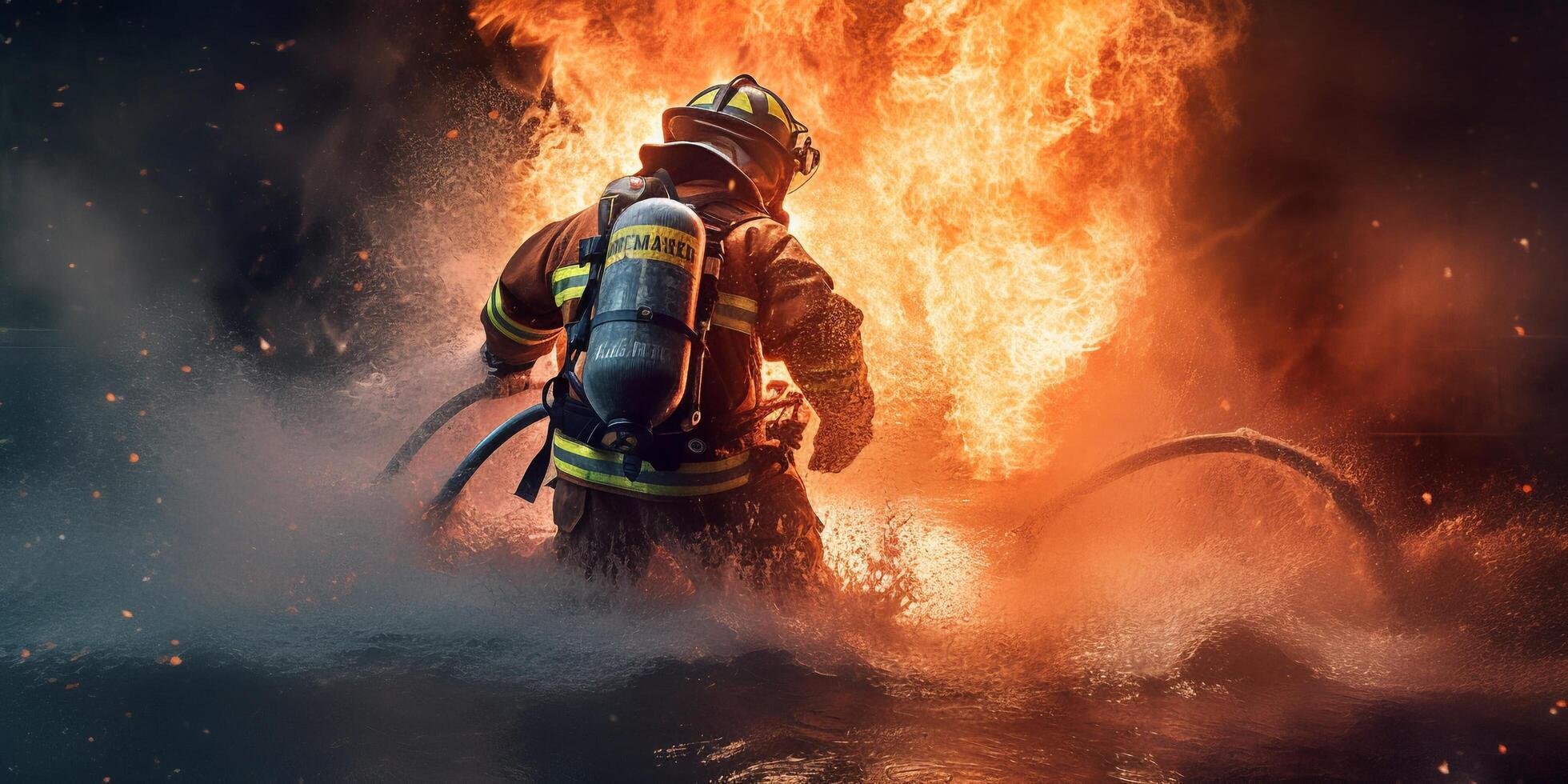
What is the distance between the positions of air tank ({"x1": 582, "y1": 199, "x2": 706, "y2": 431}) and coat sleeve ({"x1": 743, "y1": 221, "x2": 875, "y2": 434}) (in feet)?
1.17

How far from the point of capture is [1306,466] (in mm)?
3781

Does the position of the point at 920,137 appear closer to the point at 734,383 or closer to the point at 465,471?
the point at 734,383

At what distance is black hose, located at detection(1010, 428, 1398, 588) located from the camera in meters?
3.70

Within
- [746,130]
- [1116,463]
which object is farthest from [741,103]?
[1116,463]

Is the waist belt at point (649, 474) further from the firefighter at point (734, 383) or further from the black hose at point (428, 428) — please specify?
the black hose at point (428, 428)

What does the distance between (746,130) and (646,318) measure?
1.16 meters

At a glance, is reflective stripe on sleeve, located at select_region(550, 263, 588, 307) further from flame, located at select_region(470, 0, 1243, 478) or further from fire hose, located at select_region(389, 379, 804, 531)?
flame, located at select_region(470, 0, 1243, 478)

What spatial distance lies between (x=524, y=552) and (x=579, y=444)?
78 centimetres

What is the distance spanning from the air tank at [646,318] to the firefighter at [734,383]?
209 millimetres

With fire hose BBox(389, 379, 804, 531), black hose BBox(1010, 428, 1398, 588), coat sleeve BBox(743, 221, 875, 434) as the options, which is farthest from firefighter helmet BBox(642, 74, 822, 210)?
black hose BBox(1010, 428, 1398, 588)

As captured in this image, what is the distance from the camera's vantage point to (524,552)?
3.27 meters

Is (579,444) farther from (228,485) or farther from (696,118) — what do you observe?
(228,485)

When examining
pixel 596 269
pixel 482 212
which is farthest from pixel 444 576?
pixel 482 212

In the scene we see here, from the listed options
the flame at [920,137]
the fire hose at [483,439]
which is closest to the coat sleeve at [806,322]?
the fire hose at [483,439]
